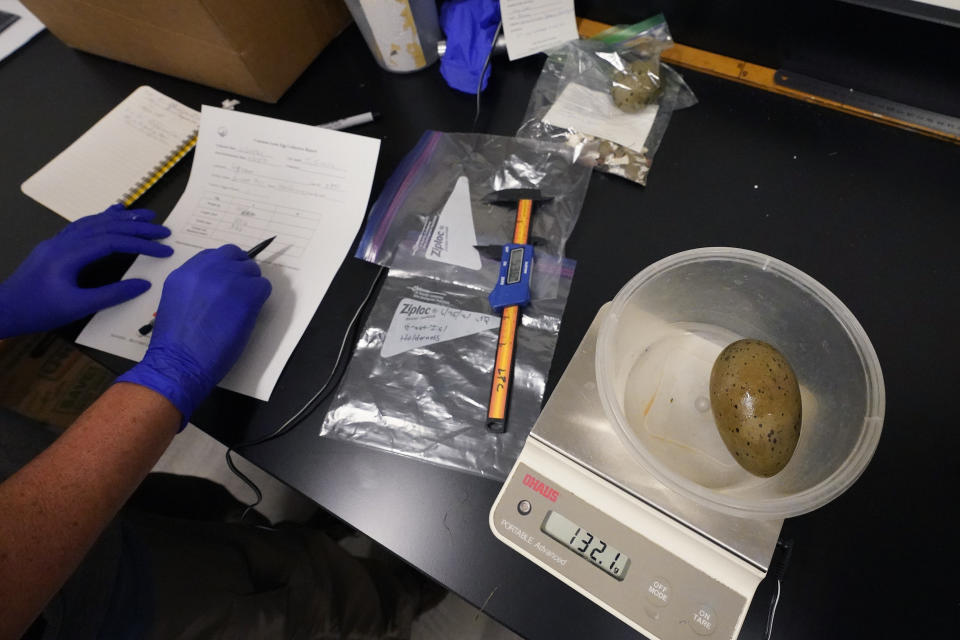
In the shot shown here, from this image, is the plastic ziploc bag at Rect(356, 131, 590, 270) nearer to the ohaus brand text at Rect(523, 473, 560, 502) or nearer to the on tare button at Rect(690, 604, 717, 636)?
the ohaus brand text at Rect(523, 473, 560, 502)

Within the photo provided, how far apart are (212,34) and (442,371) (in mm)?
633

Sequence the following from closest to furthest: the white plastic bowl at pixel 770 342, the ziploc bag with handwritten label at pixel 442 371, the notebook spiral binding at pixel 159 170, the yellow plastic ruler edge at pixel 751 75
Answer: the white plastic bowl at pixel 770 342 < the ziploc bag with handwritten label at pixel 442 371 < the yellow plastic ruler edge at pixel 751 75 < the notebook spiral binding at pixel 159 170

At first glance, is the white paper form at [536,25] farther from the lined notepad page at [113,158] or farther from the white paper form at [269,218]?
the lined notepad page at [113,158]

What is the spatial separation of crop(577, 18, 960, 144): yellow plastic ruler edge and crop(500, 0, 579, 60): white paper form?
2.2 inches

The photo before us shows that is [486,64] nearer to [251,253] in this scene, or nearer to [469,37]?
[469,37]

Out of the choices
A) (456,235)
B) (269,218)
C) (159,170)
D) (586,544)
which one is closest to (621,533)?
(586,544)

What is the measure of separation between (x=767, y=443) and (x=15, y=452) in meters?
0.95

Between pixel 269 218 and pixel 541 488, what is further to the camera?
pixel 269 218

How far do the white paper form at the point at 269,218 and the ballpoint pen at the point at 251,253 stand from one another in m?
0.01

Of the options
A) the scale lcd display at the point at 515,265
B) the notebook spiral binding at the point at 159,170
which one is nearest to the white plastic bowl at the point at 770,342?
the scale lcd display at the point at 515,265

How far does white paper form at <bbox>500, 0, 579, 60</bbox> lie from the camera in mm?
764

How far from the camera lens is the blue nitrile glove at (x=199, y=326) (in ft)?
1.86

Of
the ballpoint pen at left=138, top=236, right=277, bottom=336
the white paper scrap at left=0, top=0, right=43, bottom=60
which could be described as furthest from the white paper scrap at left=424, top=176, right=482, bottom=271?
the white paper scrap at left=0, top=0, right=43, bottom=60

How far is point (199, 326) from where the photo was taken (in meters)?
0.59
